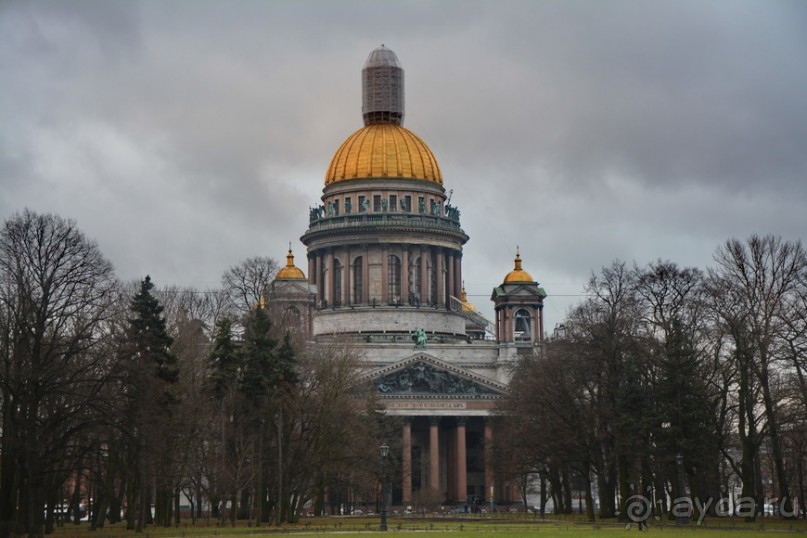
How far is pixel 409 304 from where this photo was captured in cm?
14875

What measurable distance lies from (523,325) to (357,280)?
699 inches

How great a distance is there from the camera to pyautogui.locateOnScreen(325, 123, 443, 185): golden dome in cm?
14975

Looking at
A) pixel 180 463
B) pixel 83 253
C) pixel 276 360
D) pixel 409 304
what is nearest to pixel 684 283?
pixel 276 360

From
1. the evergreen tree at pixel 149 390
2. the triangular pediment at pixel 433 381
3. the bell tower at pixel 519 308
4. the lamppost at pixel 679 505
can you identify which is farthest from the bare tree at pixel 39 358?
the bell tower at pixel 519 308

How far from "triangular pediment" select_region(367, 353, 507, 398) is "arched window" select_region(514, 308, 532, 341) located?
11.3 m

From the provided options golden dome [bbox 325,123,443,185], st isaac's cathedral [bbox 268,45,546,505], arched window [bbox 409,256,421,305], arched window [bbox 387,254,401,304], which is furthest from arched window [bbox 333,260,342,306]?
golden dome [bbox 325,123,443,185]

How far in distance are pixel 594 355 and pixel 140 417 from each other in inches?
1082

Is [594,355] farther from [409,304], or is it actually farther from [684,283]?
[409,304]

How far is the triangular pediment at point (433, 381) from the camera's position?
133 m

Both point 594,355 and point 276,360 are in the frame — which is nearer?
point 276,360

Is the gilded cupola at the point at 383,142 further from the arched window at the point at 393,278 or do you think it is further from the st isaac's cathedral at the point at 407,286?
the arched window at the point at 393,278

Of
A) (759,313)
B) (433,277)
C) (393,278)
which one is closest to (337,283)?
(393,278)

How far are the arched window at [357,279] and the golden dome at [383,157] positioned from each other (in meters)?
8.49

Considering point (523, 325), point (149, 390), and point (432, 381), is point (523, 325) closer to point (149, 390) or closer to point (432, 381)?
point (432, 381)
